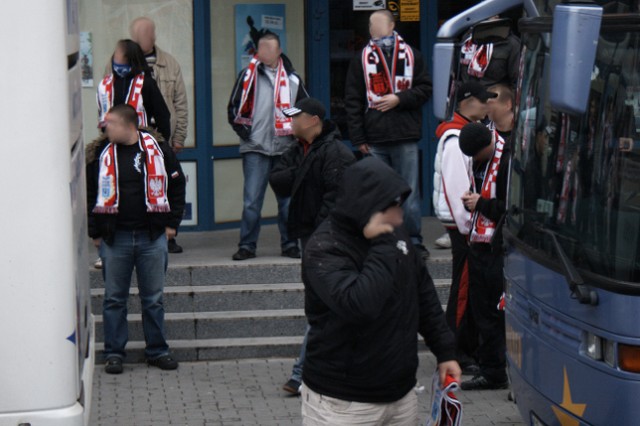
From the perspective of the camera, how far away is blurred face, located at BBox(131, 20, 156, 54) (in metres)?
9.80

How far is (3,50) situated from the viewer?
369cm

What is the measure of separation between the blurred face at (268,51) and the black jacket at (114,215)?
70.6 inches

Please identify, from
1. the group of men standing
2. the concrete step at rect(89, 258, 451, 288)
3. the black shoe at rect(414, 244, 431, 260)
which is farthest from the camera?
the black shoe at rect(414, 244, 431, 260)

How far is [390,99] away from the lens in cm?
982

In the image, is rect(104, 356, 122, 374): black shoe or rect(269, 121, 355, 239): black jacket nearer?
rect(269, 121, 355, 239): black jacket

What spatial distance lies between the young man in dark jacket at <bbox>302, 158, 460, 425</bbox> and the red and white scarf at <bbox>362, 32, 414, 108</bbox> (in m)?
5.26

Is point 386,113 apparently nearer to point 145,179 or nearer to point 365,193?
point 145,179

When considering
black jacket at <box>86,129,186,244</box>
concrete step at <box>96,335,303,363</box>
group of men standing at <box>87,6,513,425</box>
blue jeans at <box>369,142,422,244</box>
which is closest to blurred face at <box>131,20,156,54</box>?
group of men standing at <box>87,6,513,425</box>

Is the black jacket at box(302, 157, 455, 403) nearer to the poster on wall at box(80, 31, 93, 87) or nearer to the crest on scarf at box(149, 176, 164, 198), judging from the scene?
the crest on scarf at box(149, 176, 164, 198)

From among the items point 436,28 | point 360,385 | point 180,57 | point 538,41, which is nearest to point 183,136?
point 180,57

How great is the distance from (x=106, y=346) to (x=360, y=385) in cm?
415

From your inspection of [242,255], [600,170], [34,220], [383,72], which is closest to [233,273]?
[242,255]

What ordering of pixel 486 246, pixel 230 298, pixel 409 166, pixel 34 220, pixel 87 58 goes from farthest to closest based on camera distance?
→ pixel 87 58 → pixel 409 166 → pixel 230 298 → pixel 486 246 → pixel 34 220

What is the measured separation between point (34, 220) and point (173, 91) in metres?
6.55
